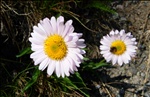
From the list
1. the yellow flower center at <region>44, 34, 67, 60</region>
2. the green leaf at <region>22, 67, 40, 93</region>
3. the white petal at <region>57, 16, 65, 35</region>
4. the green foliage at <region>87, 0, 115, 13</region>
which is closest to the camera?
the white petal at <region>57, 16, 65, 35</region>

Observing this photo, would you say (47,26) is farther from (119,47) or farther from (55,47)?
(119,47)

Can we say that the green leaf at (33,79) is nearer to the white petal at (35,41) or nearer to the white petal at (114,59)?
the white petal at (35,41)

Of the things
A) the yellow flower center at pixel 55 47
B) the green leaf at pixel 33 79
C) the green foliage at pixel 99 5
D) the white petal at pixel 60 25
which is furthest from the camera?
the green foliage at pixel 99 5

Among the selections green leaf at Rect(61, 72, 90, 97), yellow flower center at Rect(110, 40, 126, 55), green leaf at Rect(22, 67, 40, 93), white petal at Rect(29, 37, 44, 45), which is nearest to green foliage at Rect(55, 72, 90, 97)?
green leaf at Rect(61, 72, 90, 97)

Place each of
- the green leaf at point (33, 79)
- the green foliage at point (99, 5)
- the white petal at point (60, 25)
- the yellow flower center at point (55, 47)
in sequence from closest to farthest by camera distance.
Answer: the white petal at point (60, 25) → the yellow flower center at point (55, 47) → the green leaf at point (33, 79) → the green foliage at point (99, 5)

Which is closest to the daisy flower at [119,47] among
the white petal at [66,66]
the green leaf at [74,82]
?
the green leaf at [74,82]

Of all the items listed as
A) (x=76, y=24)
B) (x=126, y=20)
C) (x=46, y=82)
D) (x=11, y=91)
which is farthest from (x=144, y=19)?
(x=11, y=91)

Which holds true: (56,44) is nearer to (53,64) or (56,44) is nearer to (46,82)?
(53,64)

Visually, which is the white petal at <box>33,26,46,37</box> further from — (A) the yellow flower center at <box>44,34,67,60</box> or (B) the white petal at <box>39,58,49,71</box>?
(B) the white petal at <box>39,58,49,71</box>
